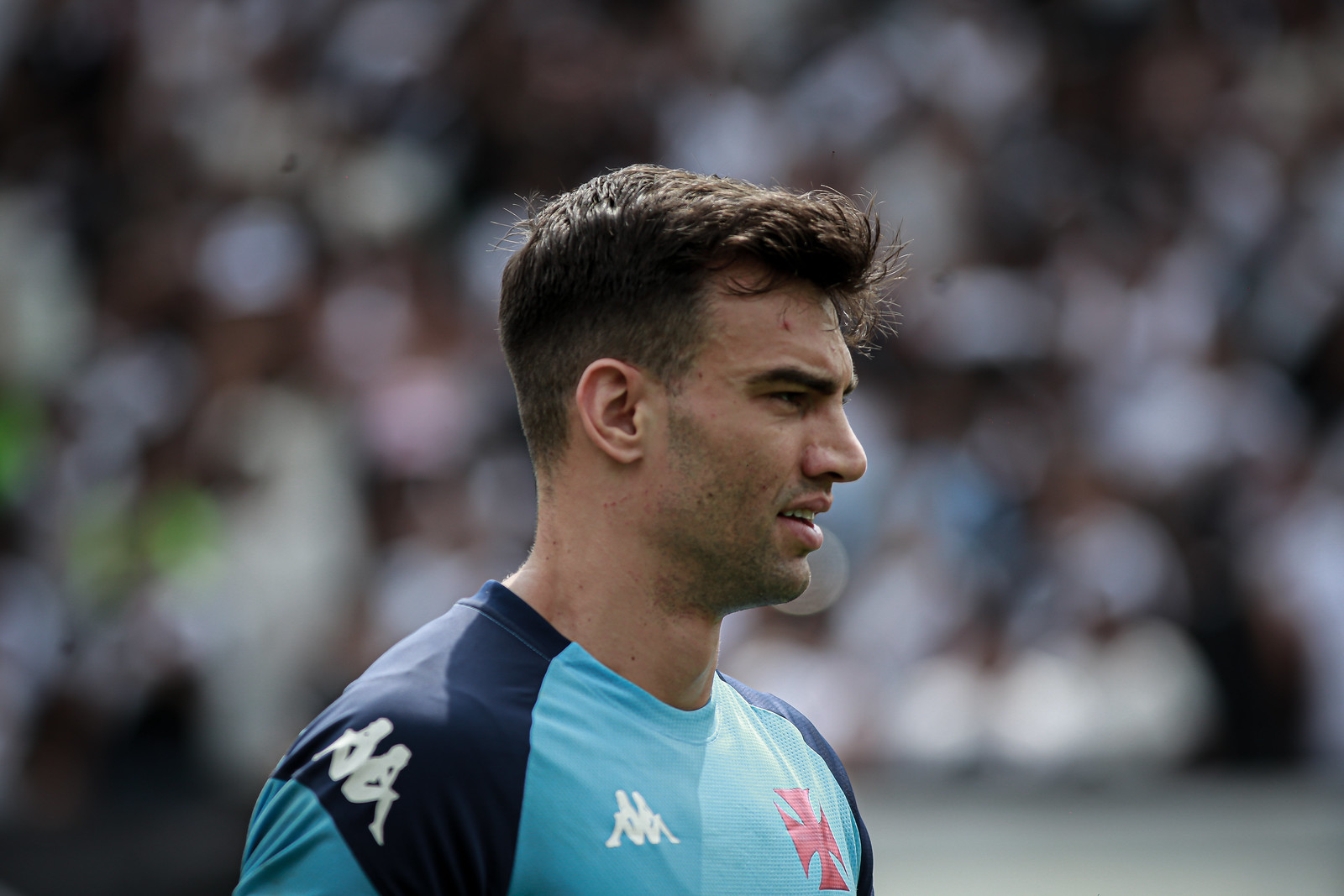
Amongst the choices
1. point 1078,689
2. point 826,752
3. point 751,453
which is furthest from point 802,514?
point 1078,689

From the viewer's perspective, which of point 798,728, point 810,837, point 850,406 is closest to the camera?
point 810,837

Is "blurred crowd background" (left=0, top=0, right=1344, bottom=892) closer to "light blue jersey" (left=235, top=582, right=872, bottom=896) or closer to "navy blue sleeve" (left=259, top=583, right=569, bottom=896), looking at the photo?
"light blue jersey" (left=235, top=582, right=872, bottom=896)

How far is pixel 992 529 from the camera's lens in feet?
23.6

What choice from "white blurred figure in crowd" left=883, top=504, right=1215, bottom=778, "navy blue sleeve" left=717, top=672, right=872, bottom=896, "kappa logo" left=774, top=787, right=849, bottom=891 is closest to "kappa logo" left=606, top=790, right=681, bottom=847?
"kappa logo" left=774, top=787, right=849, bottom=891

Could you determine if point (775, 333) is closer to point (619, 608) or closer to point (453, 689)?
point (619, 608)

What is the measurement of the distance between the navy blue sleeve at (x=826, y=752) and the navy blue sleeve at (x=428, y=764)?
0.59m

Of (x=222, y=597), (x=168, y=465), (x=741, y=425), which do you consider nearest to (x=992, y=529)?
(x=222, y=597)

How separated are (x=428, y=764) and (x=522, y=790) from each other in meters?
0.15

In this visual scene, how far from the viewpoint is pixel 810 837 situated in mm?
2588

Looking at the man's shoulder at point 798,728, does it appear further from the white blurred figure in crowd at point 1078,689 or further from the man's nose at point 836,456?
the white blurred figure in crowd at point 1078,689

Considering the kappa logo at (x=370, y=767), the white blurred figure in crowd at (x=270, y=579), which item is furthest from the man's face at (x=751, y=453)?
the white blurred figure in crowd at (x=270, y=579)

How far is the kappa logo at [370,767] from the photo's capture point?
213 centimetres

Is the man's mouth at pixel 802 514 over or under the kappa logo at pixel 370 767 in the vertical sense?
over

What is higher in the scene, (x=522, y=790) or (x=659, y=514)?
(x=659, y=514)
